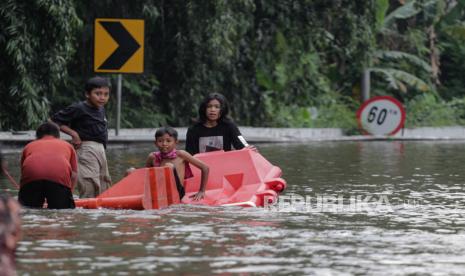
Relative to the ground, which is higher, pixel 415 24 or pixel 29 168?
pixel 415 24

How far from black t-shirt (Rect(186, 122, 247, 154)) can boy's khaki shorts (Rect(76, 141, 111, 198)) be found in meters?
1.42

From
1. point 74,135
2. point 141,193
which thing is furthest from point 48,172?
point 74,135

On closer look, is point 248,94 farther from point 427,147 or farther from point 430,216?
point 430,216

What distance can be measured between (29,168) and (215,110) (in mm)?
3203

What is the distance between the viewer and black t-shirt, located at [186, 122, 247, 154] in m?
16.0

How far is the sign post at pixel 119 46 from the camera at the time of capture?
23875 millimetres

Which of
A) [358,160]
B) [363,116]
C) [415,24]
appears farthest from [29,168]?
[415,24]

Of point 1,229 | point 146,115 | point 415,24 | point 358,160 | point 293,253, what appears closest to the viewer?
point 1,229

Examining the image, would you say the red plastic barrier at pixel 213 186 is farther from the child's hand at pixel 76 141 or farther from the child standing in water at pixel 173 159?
the child's hand at pixel 76 141

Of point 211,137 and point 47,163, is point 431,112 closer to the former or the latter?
point 211,137

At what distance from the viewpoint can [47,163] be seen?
1310 cm

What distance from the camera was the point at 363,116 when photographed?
32.8 m

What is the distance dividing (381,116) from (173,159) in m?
18.2

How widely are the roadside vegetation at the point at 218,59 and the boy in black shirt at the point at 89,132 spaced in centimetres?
835
